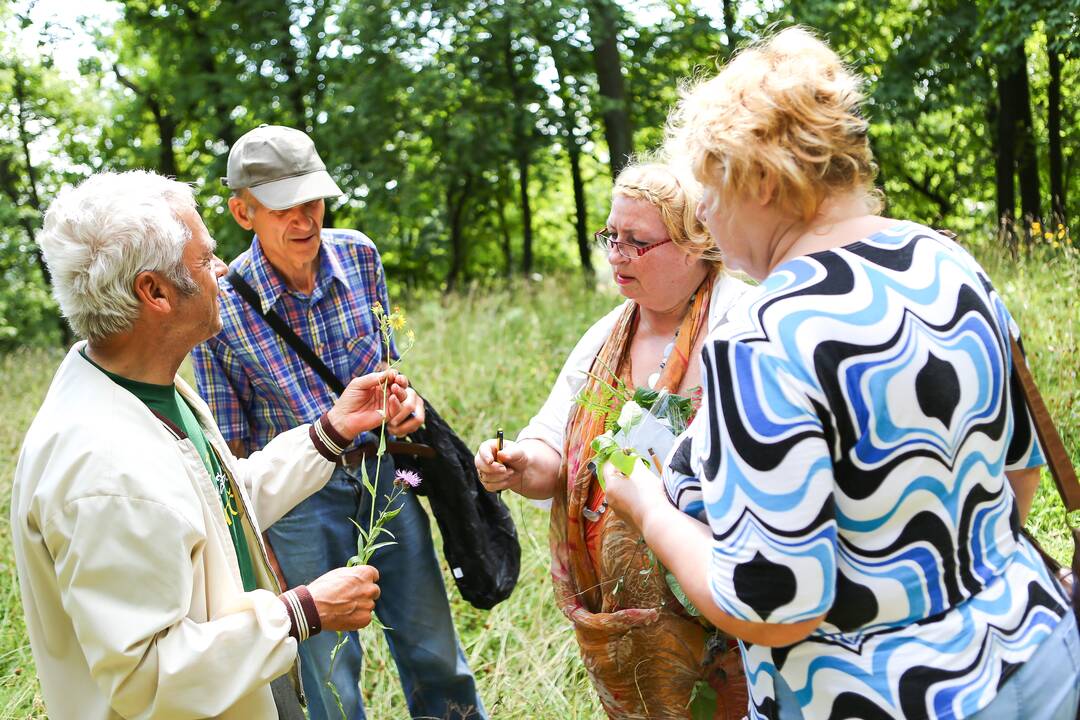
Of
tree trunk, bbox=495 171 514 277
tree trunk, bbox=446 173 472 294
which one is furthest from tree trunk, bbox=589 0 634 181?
tree trunk, bbox=495 171 514 277

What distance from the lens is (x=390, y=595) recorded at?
3111mm

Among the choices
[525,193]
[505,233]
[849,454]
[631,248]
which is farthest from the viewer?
[505,233]

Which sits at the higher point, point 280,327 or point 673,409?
point 280,327

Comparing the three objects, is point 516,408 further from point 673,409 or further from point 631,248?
point 673,409

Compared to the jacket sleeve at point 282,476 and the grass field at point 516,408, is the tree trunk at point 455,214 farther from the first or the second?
the jacket sleeve at point 282,476

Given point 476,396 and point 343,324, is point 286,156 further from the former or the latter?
point 476,396

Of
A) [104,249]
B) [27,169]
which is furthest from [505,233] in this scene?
[104,249]

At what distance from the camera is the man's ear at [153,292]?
6.14 ft

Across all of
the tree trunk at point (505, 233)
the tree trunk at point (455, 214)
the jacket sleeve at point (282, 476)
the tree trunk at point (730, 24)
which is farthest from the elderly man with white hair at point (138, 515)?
the tree trunk at point (505, 233)

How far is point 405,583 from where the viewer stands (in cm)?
309

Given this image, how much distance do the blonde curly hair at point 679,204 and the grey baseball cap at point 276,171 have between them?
1.12 m

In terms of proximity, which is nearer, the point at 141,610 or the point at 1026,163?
the point at 141,610

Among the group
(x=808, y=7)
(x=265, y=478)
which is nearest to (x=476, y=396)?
(x=265, y=478)

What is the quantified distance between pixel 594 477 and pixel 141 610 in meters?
1.11
